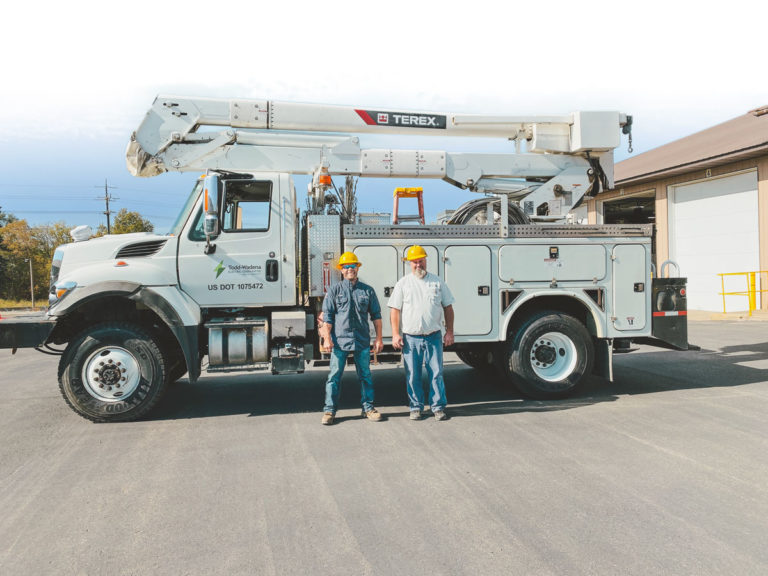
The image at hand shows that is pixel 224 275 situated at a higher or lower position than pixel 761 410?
higher

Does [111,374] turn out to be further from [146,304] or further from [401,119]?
[401,119]

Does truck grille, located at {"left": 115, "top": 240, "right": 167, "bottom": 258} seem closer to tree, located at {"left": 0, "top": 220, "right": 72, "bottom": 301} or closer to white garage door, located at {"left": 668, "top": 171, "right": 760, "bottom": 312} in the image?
white garage door, located at {"left": 668, "top": 171, "right": 760, "bottom": 312}

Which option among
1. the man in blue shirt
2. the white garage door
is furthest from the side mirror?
the white garage door

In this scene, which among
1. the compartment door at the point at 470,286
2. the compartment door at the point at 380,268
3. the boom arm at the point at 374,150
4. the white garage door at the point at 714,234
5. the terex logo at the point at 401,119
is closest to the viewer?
the compartment door at the point at 380,268

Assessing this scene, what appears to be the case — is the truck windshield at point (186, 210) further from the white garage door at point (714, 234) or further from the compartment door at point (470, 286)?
the white garage door at point (714, 234)

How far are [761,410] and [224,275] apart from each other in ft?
20.8

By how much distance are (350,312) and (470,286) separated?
162 centimetres

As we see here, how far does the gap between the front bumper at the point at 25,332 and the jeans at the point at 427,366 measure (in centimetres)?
394

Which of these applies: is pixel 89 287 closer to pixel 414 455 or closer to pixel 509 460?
pixel 414 455

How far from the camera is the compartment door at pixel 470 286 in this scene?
6859mm

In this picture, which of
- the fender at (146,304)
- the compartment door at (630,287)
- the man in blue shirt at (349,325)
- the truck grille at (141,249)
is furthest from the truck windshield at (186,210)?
the compartment door at (630,287)

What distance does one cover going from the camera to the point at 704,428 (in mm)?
5707

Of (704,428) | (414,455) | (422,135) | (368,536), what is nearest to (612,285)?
(704,428)

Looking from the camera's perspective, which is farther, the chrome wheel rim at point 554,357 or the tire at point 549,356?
the chrome wheel rim at point 554,357
